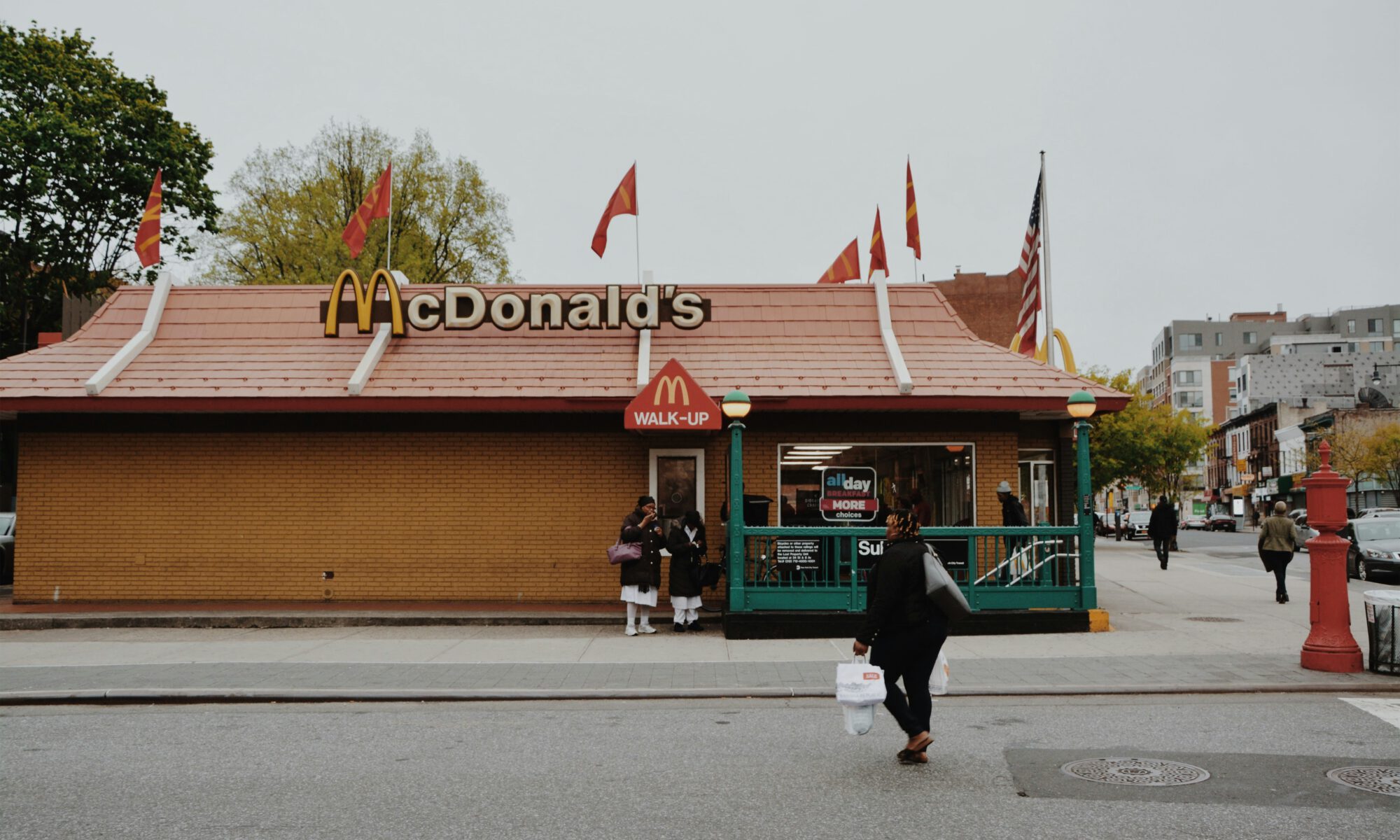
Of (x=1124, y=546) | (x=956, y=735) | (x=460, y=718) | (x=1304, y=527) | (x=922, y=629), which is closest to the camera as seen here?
(x=922, y=629)

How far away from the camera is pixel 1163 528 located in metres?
25.3

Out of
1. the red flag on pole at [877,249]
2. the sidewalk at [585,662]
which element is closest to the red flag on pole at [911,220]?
the red flag on pole at [877,249]

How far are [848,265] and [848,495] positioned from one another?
563 centimetres

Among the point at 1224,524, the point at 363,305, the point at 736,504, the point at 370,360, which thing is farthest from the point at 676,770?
the point at 1224,524

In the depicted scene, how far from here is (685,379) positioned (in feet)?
46.6

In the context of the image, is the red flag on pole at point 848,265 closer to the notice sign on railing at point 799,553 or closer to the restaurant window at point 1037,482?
the restaurant window at point 1037,482

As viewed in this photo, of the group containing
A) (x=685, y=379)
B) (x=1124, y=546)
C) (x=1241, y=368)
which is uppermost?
(x=1241, y=368)

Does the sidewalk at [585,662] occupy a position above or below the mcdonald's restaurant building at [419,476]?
below

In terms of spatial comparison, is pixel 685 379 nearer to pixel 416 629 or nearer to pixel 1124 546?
pixel 416 629

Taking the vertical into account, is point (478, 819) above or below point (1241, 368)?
below

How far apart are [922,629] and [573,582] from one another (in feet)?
30.8

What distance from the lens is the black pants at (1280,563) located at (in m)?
17.0

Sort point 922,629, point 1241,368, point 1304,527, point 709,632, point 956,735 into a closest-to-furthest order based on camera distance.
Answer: point 922,629 < point 956,735 < point 709,632 < point 1304,527 < point 1241,368

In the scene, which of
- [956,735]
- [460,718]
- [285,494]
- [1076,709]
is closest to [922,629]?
[956,735]
